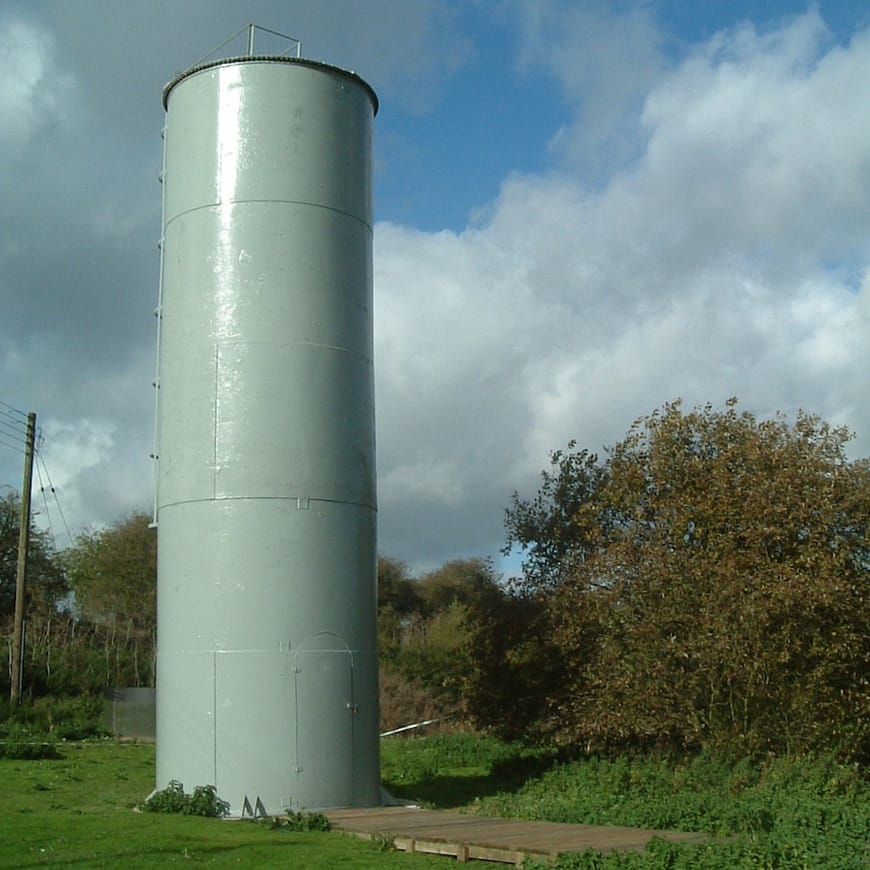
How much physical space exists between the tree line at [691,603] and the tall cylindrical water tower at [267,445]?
177 inches

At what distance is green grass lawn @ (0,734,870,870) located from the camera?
872 centimetres

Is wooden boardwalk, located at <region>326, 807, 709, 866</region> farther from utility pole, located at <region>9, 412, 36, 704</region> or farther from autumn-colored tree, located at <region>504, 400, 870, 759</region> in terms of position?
utility pole, located at <region>9, 412, 36, 704</region>

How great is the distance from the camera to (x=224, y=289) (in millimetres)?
14211

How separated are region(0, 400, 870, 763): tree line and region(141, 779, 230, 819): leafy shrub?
251 inches

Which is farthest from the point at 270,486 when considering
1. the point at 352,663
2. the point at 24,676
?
the point at 24,676

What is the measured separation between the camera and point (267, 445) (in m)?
13.8

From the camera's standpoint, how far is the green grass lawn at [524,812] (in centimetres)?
872

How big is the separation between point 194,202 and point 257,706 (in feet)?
22.3

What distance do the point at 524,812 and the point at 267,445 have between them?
564cm

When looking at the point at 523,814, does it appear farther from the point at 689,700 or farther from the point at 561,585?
the point at 561,585

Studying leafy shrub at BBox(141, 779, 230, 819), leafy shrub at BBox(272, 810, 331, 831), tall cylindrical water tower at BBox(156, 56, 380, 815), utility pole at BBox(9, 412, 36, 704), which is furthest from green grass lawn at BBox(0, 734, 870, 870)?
utility pole at BBox(9, 412, 36, 704)

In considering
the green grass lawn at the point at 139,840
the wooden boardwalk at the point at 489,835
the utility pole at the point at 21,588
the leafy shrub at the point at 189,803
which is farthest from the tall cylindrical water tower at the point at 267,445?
the utility pole at the point at 21,588

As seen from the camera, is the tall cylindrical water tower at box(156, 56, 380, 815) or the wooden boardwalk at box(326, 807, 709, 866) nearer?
the wooden boardwalk at box(326, 807, 709, 866)

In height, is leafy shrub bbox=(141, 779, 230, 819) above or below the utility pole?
below
